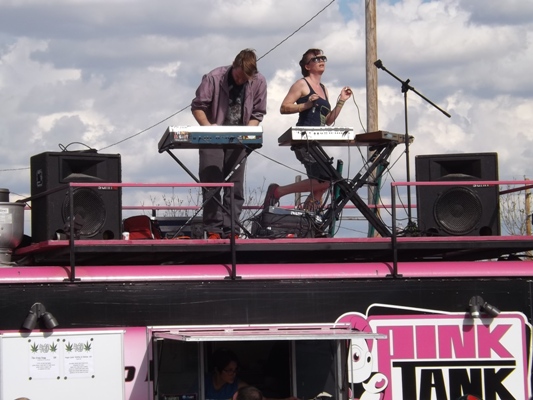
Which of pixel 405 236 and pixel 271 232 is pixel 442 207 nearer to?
pixel 405 236

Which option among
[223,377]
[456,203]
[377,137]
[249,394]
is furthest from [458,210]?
[249,394]

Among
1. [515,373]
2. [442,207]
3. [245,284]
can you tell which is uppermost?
[442,207]

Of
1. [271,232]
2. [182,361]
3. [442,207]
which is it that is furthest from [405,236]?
[182,361]

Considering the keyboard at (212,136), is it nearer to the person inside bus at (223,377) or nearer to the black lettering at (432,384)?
the person inside bus at (223,377)

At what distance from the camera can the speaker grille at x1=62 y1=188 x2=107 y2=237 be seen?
8258 mm

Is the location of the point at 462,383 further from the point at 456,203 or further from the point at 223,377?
the point at 223,377

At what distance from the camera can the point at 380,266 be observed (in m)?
8.28

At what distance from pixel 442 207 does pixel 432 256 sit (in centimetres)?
71

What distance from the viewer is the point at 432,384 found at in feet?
26.7

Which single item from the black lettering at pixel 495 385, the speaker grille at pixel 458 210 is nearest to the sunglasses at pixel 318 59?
the speaker grille at pixel 458 210

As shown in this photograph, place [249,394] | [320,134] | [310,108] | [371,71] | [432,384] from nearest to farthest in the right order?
[249,394] < [432,384] < [320,134] < [310,108] < [371,71]

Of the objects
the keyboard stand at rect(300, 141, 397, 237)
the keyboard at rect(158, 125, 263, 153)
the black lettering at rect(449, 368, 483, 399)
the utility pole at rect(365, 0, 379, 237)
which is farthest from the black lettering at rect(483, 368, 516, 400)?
the utility pole at rect(365, 0, 379, 237)

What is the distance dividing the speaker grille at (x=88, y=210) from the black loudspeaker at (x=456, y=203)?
2754mm

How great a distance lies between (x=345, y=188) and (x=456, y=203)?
98cm
